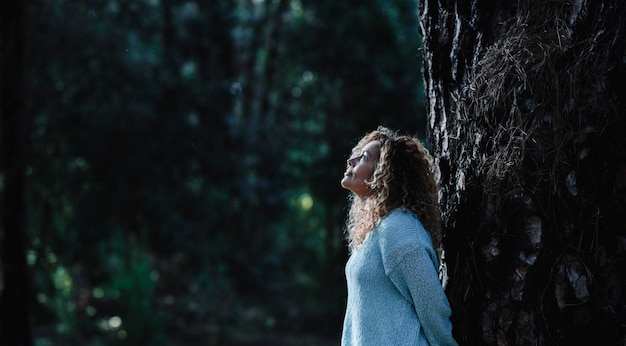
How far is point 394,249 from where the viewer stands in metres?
2.92

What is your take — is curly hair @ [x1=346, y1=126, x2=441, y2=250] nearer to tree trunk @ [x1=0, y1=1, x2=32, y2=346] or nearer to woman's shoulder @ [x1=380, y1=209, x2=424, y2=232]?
woman's shoulder @ [x1=380, y1=209, x2=424, y2=232]

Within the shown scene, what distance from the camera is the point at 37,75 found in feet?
40.3

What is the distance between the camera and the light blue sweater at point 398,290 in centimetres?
286

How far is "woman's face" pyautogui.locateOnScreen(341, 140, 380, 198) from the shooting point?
10.4ft

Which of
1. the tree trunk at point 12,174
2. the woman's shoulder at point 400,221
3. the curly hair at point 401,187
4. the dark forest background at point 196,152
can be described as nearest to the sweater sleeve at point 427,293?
the woman's shoulder at point 400,221

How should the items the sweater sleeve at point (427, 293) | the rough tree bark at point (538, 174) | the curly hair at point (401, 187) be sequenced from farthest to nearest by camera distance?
1. the curly hair at point (401, 187)
2. the sweater sleeve at point (427, 293)
3. the rough tree bark at point (538, 174)

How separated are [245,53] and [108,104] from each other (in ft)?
18.7

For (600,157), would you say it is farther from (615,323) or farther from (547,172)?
(615,323)

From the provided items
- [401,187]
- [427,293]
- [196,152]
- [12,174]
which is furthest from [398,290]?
[196,152]

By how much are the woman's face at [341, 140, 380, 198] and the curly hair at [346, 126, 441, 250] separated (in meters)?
0.02

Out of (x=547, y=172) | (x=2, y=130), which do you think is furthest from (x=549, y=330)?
(x=2, y=130)

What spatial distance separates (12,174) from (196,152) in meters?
5.01

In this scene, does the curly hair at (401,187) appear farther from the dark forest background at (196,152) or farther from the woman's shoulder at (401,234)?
the dark forest background at (196,152)

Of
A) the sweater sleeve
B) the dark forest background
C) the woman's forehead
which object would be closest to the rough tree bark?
the sweater sleeve
